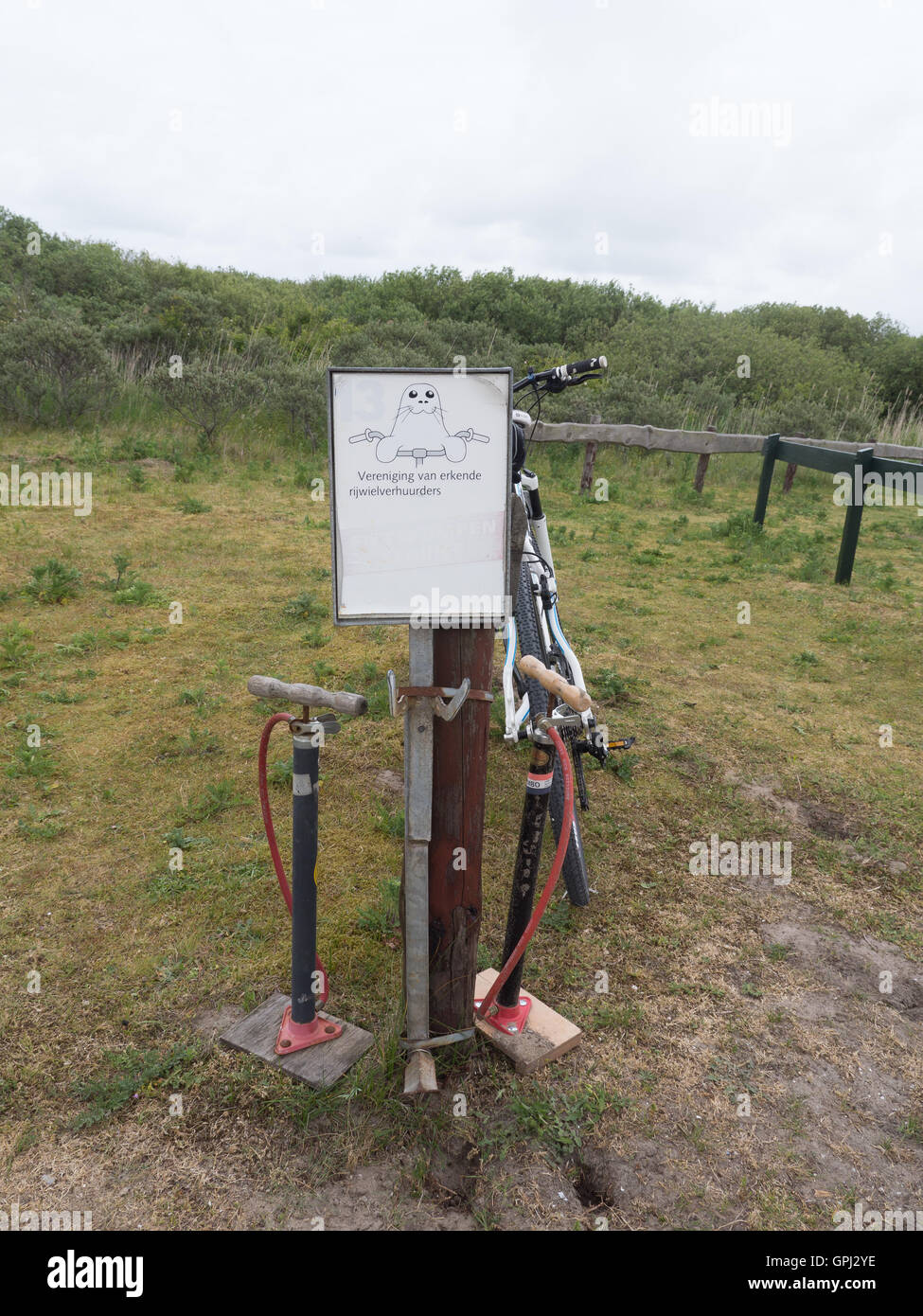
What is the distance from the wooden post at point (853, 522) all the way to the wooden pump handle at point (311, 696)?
6262 mm

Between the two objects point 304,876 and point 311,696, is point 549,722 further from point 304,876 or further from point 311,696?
point 304,876

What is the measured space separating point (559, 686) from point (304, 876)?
966 mm

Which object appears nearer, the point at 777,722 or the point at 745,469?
the point at 777,722

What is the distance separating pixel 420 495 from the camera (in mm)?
2105

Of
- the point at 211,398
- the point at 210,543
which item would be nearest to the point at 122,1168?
the point at 210,543

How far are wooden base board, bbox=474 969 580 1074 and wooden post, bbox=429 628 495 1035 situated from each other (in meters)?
0.11

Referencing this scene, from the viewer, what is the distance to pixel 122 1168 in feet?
7.17

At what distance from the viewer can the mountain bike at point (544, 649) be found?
3279 millimetres

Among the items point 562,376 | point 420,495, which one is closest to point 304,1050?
point 420,495

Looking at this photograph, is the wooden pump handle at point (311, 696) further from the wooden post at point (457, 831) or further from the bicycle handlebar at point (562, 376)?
the bicycle handlebar at point (562, 376)

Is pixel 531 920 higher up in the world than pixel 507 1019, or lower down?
higher up

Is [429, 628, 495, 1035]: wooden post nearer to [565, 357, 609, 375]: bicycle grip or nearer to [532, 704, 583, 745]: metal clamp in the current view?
[532, 704, 583, 745]: metal clamp
